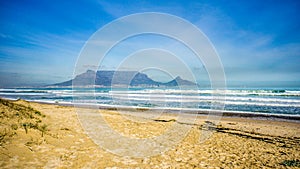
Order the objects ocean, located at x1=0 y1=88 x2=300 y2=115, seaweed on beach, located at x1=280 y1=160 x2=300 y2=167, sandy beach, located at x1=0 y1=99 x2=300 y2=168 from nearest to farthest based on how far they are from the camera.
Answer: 1. sandy beach, located at x1=0 y1=99 x2=300 y2=168
2. seaweed on beach, located at x1=280 y1=160 x2=300 y2=167
3. ocean, located at x1=0 y1=88 x2=300 y2=115

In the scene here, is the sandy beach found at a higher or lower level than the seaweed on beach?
higher

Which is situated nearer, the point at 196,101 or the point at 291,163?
the point at 291,163

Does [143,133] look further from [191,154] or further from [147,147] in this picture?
[191,154]

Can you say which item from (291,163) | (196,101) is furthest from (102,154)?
(196,101)

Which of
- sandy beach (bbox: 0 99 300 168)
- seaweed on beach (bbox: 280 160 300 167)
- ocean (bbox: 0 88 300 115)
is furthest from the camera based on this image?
ocean (bbox: 0 88 300 115)

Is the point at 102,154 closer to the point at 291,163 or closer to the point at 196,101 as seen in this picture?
the point at 291,163

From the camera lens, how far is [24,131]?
5.53 meters

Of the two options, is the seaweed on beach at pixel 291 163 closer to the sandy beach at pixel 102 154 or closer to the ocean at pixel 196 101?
the sandy beach at pixel 102 154

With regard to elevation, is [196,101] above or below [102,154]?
below

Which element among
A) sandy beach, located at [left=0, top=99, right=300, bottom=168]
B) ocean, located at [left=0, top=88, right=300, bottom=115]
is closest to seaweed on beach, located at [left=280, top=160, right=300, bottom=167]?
sandy beach, located at [left=0, top=99, right=300, bottom=168]

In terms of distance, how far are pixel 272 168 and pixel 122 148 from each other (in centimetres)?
409

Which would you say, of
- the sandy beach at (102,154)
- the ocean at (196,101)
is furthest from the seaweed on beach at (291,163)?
the ocean at (196,101)

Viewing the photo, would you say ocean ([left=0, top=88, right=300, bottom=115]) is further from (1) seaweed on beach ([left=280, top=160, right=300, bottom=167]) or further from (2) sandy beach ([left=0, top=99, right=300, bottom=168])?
(1) seaweed on beach ([left=280, top=160, right=300, bottom=167])

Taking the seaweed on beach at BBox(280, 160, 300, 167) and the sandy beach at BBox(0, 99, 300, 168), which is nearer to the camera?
the sandy beach at BBox(0, 99, 300, 168)
